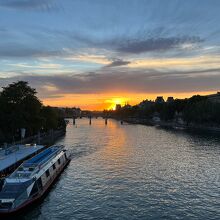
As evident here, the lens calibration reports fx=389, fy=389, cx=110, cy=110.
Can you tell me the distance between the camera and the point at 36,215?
4569cm

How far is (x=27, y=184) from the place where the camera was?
47.9 metres

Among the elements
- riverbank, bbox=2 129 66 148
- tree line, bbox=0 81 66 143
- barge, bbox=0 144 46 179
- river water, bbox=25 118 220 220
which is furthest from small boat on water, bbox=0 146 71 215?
riverbank, bbox=2 129 66 148

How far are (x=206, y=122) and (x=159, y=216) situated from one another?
518 ft

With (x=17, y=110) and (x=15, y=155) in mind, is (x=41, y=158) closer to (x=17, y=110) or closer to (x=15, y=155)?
(x=15, y=155)

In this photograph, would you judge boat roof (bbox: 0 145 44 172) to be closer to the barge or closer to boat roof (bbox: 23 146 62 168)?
the barge

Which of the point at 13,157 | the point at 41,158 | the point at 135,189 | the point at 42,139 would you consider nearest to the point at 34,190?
the point at 41,158

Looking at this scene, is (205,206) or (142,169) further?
(142,169)

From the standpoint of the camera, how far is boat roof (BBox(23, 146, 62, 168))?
56.2m

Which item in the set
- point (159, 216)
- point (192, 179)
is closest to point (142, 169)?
point (192, 179)

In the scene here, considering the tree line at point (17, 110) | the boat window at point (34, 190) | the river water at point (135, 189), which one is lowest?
the river water at point (135, 189)

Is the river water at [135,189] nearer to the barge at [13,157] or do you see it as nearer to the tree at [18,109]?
the barge at [13,157]

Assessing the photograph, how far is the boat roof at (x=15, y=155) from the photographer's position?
194 feet

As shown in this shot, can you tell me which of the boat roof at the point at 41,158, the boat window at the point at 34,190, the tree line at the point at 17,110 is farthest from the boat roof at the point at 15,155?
the tree line at the point at 17,110

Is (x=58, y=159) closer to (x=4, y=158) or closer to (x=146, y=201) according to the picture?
(x=4, y=158)
